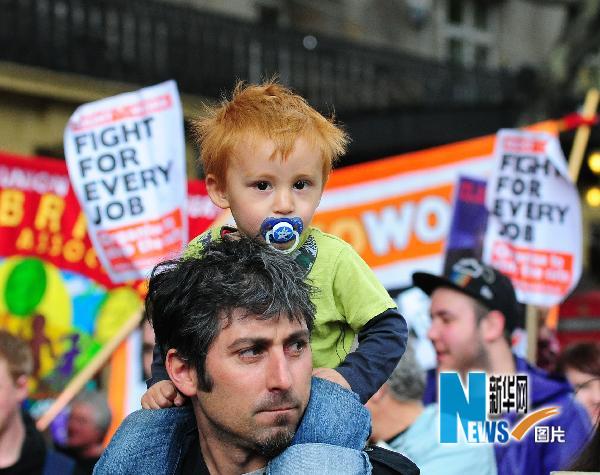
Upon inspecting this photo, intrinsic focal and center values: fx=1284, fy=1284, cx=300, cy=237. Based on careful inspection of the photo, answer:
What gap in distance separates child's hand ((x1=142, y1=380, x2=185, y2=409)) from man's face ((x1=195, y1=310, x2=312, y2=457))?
0.75ft

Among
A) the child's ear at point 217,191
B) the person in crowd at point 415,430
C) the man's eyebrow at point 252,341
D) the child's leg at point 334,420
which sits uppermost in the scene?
the child's ear at point 217,191

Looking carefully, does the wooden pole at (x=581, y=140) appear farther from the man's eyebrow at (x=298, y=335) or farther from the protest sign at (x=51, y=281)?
the man's eyebrow at (x=298, y=335)

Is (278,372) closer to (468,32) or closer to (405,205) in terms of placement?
(405,205)

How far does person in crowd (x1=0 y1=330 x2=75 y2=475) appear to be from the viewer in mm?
5398

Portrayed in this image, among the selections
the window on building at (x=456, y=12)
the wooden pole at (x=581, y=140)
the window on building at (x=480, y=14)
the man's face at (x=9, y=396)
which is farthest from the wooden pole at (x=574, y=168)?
the window on building at (x=480, y=14)

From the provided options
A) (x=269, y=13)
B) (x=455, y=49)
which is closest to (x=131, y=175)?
(x=269, y=13)

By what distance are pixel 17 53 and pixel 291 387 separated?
9.34 meters

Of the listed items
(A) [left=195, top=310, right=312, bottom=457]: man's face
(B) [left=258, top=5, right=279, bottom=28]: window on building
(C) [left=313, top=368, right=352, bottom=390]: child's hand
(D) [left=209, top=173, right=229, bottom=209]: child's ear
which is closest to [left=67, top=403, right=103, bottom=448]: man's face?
Result: (D) [left=209, top=173, right=229, bottom=209]: child's ear

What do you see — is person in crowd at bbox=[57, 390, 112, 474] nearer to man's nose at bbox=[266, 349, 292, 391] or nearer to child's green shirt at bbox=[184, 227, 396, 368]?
child's green shirt at bbox=[184, 227, 396, 368]

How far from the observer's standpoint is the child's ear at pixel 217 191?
9.75 feet

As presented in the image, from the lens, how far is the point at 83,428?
6.09 metres

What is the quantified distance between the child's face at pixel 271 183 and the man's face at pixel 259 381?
0.37m

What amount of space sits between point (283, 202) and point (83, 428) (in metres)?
3.58

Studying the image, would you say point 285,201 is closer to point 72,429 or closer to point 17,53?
point 72,429
